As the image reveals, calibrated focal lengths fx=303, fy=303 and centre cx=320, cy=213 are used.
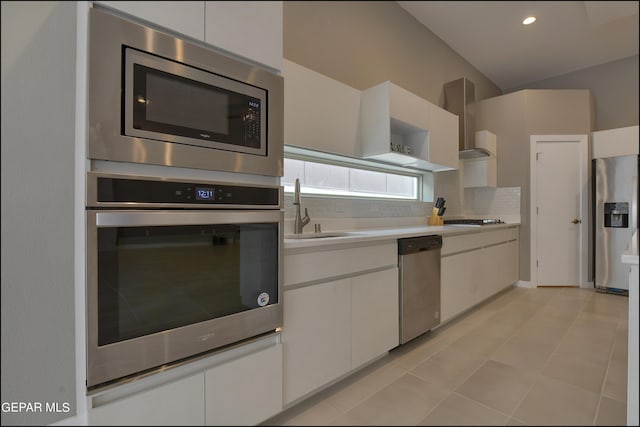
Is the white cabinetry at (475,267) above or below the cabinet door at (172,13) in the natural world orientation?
below

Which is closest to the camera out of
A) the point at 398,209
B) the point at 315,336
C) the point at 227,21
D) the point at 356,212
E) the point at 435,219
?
the point at 227,21

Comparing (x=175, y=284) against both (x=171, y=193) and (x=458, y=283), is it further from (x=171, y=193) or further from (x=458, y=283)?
(x=458, y=283)

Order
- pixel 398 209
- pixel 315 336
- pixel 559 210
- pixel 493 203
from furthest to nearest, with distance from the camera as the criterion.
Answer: pixel 493 203 < pixel 559 210 < pixel 398 209 < pixel 315 336

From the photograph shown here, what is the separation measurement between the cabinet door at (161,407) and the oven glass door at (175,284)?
80 millimetres

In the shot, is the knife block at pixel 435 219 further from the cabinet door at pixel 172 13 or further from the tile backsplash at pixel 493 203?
the cabinet door at pixel 172 13

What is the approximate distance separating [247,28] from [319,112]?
86 centimetres

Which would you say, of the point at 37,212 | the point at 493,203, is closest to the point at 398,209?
the point at 493,203

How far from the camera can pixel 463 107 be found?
11.2ft

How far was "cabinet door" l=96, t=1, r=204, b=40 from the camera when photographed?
921 millimetres

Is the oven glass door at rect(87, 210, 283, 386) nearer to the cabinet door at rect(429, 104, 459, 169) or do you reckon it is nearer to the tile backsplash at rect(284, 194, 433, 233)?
the tile backsplash at rect(284, 194, 433, 233)

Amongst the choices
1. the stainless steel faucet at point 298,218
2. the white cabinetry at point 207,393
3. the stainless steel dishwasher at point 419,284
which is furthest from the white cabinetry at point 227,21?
the stainless steel dishwasher at point 419,284

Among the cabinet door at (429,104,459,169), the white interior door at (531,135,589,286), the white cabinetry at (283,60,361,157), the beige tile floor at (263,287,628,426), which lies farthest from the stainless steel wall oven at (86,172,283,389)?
the white interior door at (531,135,589,286)

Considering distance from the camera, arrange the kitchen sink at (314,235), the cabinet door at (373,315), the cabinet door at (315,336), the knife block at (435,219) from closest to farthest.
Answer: the cabinet door at (315,336) < the cabinet door at (373,315) < the kitchen sink at (314,235) < the knife block at (435,219)

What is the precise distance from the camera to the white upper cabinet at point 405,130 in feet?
7.47
